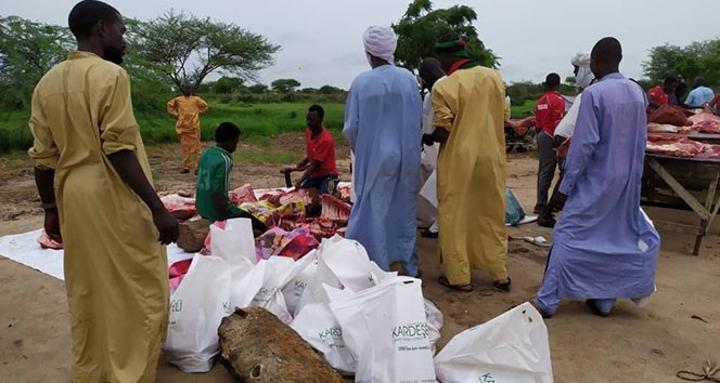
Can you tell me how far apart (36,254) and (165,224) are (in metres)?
3.19

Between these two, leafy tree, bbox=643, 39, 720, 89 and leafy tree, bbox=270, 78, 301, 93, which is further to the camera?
leafy tree, bbox=270, 78, 301, 93

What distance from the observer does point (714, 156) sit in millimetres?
5164

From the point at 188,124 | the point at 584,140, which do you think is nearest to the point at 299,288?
the point at 584,140

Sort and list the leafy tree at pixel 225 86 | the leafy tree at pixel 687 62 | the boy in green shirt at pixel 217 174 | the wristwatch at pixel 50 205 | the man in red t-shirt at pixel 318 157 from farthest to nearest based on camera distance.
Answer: the leafy tree at pixel 225 86
the leafy tree at pixel 687 62
the man in red t-shirt at pixel 318 157
the boy in green shirt at pixel 217 174
the wristwatch at pixel 50 205

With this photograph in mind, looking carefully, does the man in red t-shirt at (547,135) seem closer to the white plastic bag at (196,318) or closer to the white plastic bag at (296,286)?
the white plastic bag at (296,286)

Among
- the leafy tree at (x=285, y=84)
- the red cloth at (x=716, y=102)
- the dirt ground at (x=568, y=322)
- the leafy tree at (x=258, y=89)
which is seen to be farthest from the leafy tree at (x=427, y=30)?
the leafy tree at (x=285, y=84)

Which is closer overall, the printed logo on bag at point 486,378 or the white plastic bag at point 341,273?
the printed logo on bag at point 486,378

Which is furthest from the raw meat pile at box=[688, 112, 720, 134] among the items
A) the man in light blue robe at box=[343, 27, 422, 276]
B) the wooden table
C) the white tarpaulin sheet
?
the white tarpaulin sheet

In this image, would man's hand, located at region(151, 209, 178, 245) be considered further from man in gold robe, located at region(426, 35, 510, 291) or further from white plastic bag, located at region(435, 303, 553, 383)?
man in gold robe, located at region(426, 35, 510, 291)

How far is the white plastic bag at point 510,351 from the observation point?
2.59 m

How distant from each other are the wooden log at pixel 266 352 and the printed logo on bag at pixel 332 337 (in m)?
0.08

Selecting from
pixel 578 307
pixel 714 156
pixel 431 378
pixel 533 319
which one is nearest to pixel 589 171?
pixel 578 307

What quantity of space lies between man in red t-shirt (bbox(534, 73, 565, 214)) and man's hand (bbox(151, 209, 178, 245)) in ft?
16.0

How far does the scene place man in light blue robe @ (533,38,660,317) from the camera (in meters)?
3.44
